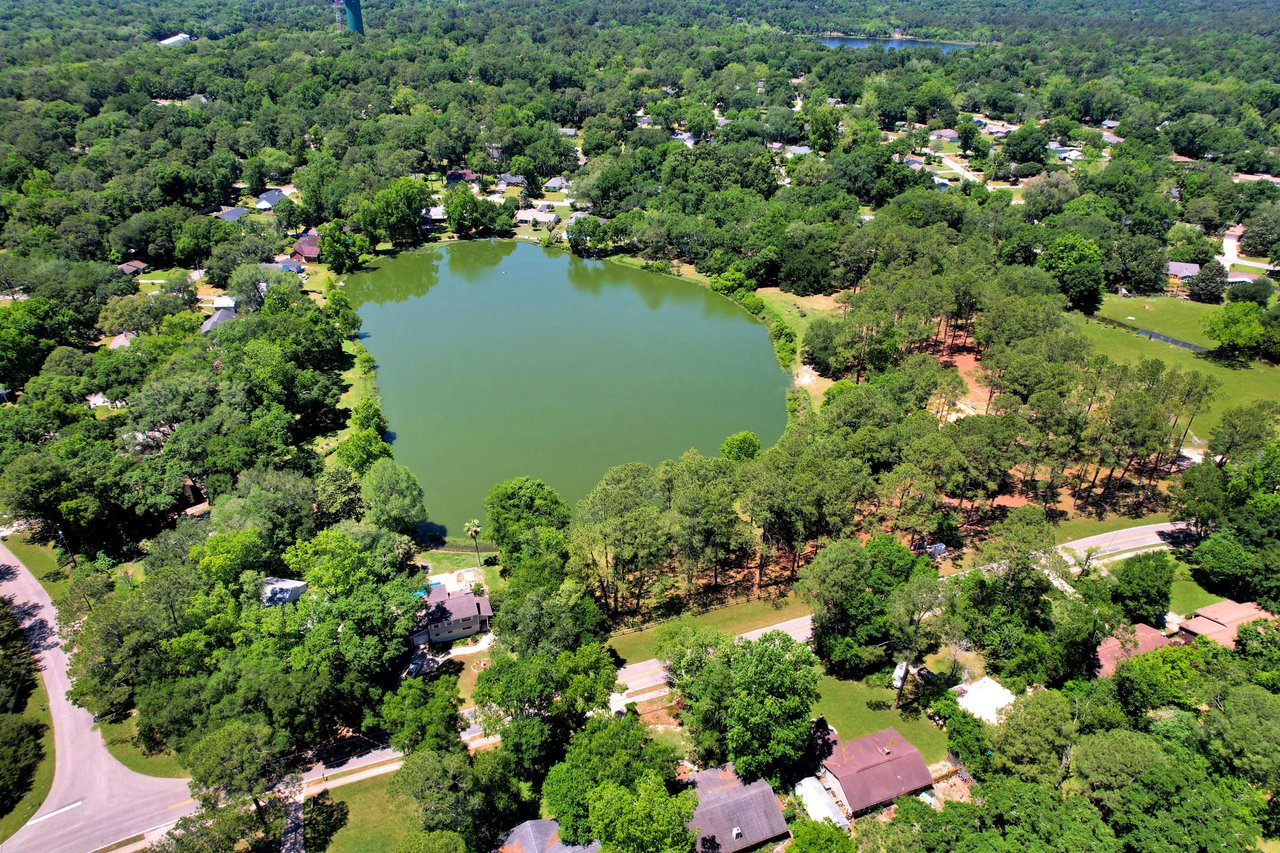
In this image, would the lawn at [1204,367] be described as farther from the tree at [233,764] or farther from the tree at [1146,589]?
the tree at [233,764]

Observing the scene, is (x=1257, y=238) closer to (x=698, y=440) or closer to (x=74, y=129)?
(x=698, y=440)

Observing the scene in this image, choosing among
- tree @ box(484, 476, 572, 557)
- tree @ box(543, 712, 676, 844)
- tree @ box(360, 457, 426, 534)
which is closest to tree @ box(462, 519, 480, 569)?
tree @ box(484, 476, 572, 557)

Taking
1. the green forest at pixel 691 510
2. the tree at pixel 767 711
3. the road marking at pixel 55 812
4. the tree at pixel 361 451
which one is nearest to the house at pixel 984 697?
the green forest at pixel 691 510

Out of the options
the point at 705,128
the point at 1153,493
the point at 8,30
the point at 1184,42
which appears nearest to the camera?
the point at 1153,493

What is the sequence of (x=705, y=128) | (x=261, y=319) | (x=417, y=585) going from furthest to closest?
(x=705, y=128), (x=261, y=319), (x=417, y=585)

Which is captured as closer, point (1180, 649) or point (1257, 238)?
point (1180, 649)

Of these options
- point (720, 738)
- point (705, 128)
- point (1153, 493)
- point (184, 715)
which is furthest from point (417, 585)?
point (705, 128)

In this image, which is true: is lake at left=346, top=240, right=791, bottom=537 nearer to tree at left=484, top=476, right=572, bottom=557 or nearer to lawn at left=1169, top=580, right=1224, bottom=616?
tree at left=484, top=476, right=572, bottom=557

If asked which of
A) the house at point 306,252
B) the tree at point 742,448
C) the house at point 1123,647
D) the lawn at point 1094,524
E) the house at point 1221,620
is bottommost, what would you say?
the lawn at point 1094,524
